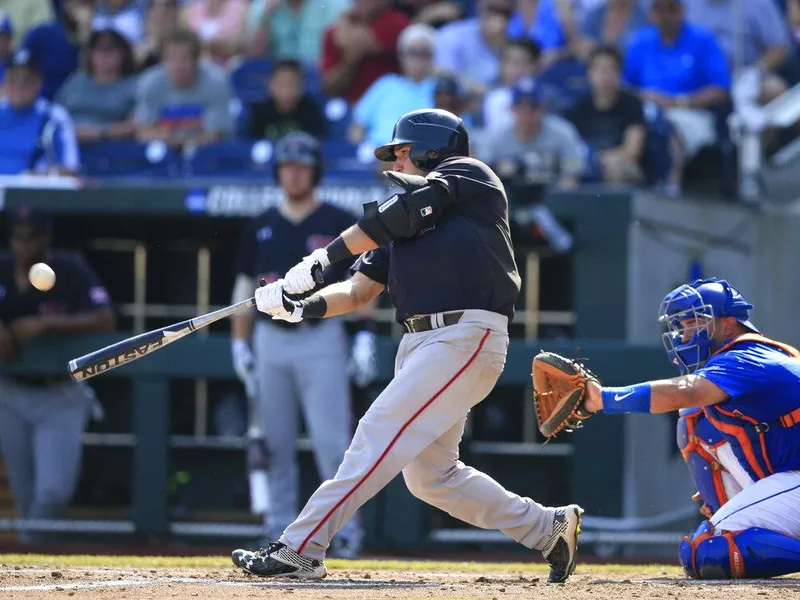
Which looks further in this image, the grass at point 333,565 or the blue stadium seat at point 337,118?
the blue stadium seat at point 337,118

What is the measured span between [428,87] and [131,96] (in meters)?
2.11

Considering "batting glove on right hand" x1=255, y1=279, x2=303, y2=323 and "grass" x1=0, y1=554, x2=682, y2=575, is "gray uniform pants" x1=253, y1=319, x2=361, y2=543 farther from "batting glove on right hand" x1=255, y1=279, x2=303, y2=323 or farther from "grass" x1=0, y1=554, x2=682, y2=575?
"batting glove on right hand" x1=255, y1=279, x2=303, y2=323

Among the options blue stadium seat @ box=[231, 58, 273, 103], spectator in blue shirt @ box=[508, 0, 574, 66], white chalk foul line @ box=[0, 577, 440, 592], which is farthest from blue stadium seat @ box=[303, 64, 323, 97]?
white chalk foul line @ box=[0, 577, 440, 592]

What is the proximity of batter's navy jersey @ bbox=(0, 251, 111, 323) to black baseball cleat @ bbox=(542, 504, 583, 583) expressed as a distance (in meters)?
4.09

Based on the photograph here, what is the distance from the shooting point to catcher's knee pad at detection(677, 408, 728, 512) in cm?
504

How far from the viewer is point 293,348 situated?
731 centimetres

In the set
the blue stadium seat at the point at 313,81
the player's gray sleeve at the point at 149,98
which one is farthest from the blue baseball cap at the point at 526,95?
the player's gray sleeve at the point at 149,98

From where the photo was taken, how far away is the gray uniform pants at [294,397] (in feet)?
23.9

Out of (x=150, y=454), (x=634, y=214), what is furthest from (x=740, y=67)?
(x=150, y=454)

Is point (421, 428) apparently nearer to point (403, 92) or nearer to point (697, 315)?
point (697, 315)

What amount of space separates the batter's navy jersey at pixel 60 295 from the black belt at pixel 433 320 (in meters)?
3.89

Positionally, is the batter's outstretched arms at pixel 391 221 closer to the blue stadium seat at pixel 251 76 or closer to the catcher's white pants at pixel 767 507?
the catcher's white pants at pixel 767 507

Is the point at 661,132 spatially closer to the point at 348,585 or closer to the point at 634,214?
the point at 634,214

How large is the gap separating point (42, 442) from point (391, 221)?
13.8 feet
